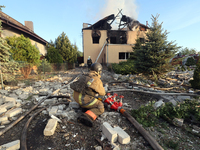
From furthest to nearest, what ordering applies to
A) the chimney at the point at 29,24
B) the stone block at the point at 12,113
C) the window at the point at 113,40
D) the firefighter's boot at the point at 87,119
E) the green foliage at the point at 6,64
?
the window at the point at 113,40 → the chimney at the point at 29,24 → the green foliage at the point at 6,64 → the stone block at the point at 12,113 → the firefighter's boot at the point at 87,119

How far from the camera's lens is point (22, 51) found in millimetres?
8031

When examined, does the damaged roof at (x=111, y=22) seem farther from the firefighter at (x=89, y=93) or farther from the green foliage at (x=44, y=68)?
the firefighter at (x=89, y=93)

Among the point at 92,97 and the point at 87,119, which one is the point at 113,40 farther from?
the point at 87,119

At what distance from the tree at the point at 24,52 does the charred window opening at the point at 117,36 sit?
16016 millimetres

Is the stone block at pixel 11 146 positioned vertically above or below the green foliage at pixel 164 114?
below

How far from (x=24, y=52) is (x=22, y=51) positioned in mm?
159

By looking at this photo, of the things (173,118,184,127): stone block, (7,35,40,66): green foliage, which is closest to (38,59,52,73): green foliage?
(7,35,40,66): green foliage

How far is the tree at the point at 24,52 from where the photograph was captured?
309 inches

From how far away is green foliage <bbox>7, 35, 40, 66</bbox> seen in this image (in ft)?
25.9

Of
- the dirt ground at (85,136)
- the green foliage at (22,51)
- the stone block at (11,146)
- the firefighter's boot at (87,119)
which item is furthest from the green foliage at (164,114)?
the green foliage at (22,51)

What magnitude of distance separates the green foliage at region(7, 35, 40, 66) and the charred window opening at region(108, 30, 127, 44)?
15965 millimetres

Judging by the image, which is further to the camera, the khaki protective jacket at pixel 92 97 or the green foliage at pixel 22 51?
the green foliage at pixel 22 51

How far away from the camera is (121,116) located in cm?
310

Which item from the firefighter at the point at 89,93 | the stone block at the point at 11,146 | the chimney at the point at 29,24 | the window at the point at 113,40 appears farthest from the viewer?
the window at the point at 113,40
